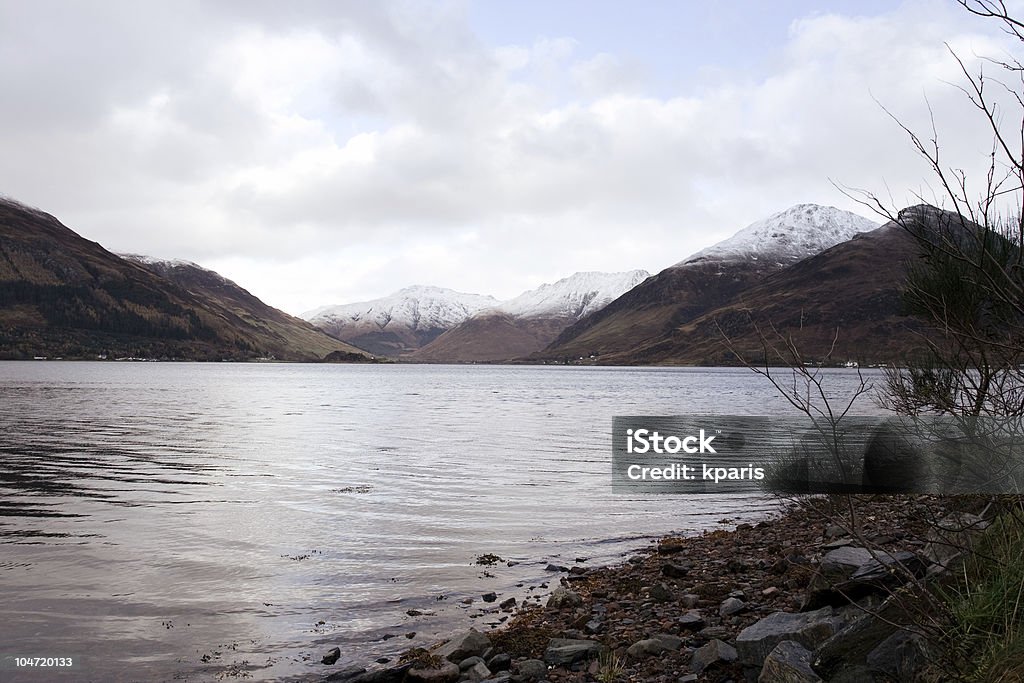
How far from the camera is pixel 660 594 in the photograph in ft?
41.1

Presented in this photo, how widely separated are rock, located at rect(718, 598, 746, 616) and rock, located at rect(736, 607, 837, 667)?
7.67 feet

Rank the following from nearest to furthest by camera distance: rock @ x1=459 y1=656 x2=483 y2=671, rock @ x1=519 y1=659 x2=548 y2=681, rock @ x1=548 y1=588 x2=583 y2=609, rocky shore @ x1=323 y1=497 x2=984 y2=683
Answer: rocky shore @ x1=323 y1=497 x2=984 y2=683 → rock @ x1=519 y1=659 x2=548 y2=681 → rock @ x1=459 y1=656 x2=483 y2=671 → rock @ x1=548 y1=588 x2=583 y2=609

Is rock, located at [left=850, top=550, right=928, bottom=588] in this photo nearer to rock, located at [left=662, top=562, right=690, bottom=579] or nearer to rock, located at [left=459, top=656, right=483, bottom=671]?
rock, located at [left=459, top=656, right=483, bottom=671]

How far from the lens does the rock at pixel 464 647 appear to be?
1039 centimetres

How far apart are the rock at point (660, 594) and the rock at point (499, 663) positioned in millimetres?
3539

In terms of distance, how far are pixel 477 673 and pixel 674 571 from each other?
19.4 ft

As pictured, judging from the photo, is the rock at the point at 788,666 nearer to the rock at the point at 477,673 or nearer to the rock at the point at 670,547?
the rock at the point at 477,673

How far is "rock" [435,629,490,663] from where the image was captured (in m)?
10.4

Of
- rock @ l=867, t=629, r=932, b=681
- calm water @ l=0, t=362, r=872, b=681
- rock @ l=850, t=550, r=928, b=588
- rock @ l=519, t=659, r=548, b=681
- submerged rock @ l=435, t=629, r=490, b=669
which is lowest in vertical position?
calm water @ l=0, t=362, r=872, b=681

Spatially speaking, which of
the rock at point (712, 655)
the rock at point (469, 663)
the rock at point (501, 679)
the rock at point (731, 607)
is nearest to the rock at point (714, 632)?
the rock at point (731, 607)

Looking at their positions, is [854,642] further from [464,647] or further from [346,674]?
[346,674]

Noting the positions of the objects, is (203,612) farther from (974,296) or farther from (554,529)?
(974,296)

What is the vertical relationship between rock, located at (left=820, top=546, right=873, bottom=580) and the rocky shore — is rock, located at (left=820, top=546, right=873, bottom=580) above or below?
above

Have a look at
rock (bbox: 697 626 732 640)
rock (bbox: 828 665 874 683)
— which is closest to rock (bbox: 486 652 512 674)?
rock (bbox: 697 626 732 640)
